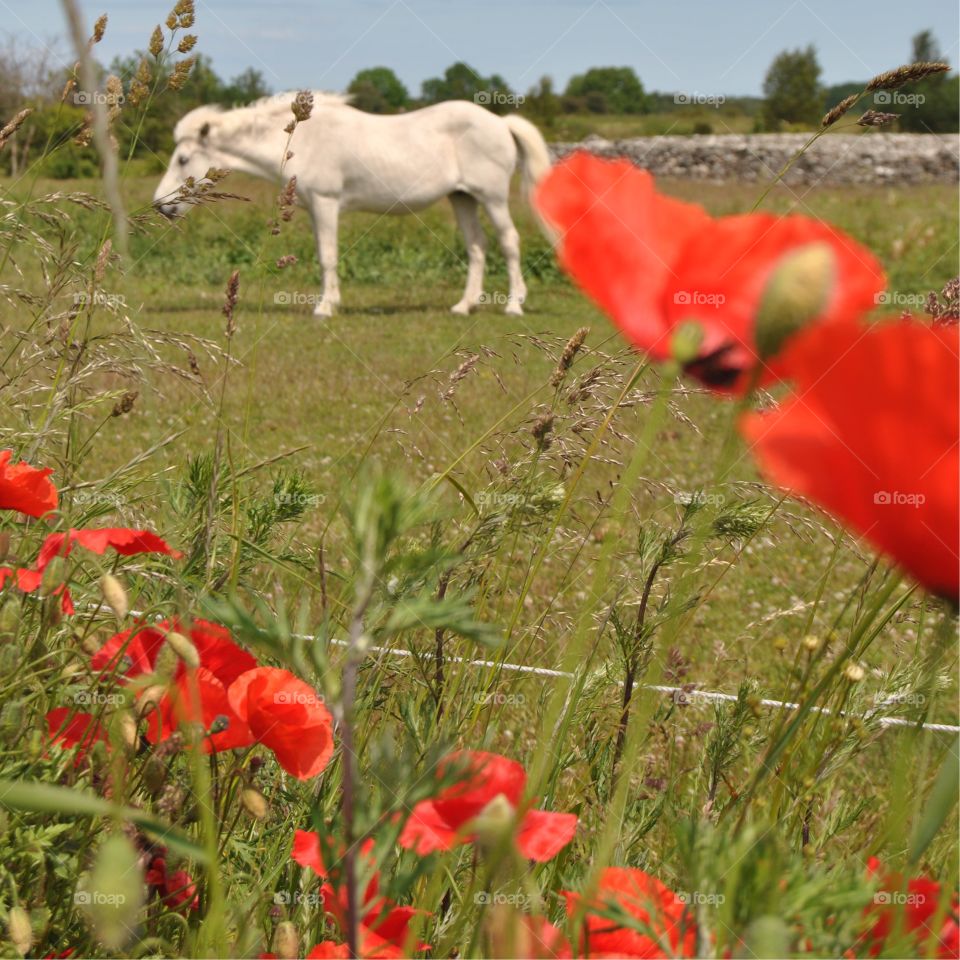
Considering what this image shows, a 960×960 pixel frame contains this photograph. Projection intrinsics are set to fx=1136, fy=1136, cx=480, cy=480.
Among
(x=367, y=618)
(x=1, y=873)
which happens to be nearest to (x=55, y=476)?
(x=1, y=873)

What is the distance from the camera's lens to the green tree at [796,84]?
136ft

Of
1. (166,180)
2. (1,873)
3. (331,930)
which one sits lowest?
(331,930)

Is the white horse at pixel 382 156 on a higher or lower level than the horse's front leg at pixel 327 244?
higher

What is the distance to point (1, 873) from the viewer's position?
777 millimetres

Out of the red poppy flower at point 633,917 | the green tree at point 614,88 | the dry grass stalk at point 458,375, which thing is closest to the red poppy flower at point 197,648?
Answer: the red poppy flower at point 633,917

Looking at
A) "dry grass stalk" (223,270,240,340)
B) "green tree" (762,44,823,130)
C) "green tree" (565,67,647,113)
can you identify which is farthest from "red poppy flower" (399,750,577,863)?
"green tree" (565,67,647,113)

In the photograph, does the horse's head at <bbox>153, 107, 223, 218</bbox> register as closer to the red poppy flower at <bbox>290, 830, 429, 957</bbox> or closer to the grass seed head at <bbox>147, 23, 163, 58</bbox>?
the grass seed head at <bbox>147, 23, 163, 58</bbox>

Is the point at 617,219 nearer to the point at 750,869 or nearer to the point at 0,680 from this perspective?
the point at 750,869

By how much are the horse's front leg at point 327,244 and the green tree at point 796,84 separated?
117 feet

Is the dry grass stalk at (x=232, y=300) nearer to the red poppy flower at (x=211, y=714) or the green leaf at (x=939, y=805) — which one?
the red poppy flower at (x=211, y=714)

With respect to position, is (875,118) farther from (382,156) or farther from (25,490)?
(382,156)

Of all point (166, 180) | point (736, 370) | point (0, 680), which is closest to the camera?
point (736, 370)

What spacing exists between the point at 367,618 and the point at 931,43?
53.7 m

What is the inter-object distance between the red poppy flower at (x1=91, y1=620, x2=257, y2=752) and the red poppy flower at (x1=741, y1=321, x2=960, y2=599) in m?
0.42
